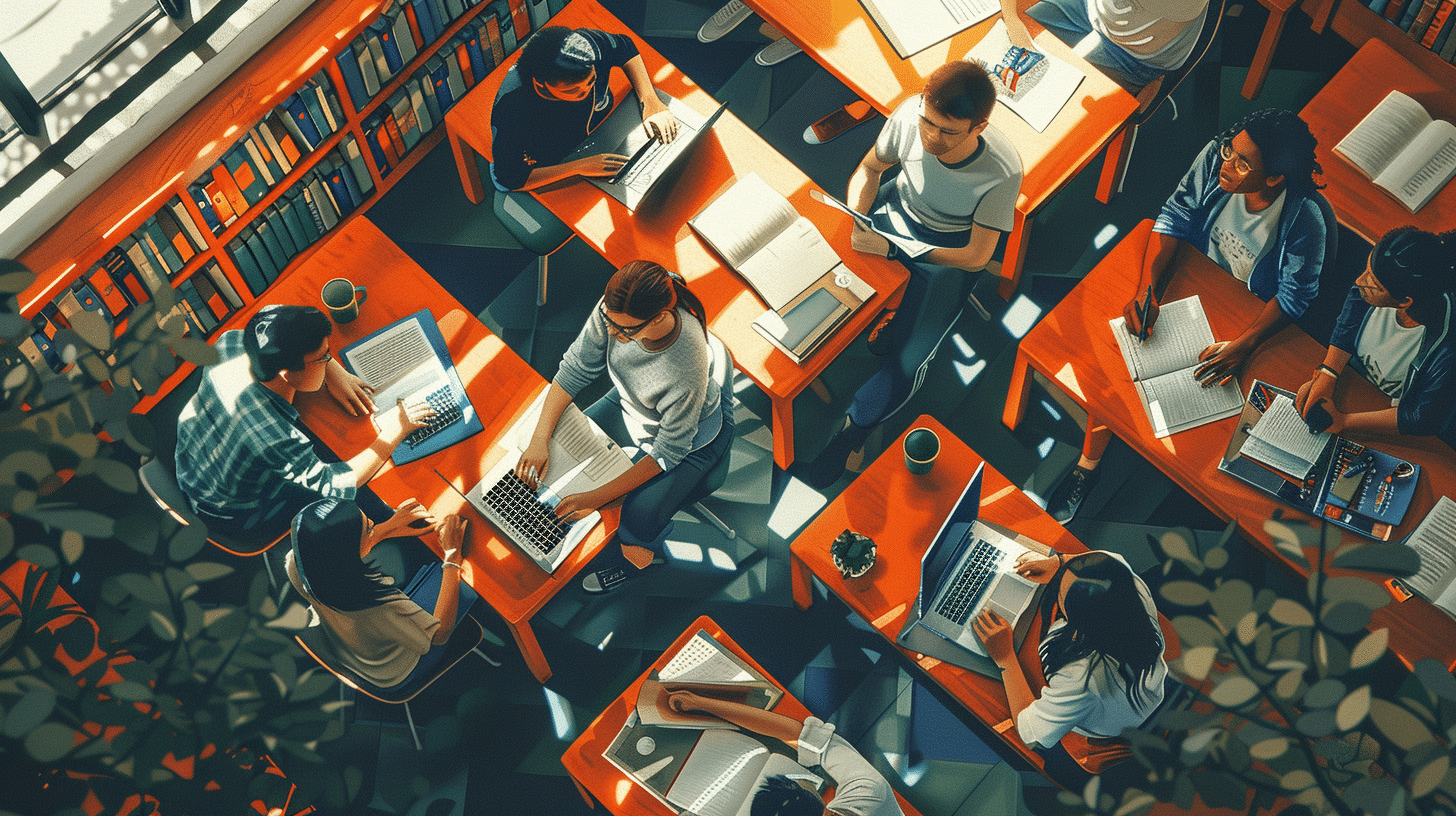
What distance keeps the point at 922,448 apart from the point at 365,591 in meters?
1.73

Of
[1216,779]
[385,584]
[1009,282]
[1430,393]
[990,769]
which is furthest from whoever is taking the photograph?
[1009,282]

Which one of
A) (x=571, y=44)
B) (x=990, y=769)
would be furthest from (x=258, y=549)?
(x=990, y=769)

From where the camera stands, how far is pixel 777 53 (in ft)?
17.2

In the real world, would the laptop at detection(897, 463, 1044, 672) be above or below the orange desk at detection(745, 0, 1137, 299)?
below

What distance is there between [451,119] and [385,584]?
1854mm

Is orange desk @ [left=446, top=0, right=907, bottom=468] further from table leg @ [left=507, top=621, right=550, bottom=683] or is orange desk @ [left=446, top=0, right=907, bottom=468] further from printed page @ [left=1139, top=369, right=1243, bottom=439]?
table leg @ [left=507, top=621, right=550, bottom=683]

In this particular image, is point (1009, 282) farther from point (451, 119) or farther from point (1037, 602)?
point (451, 119)

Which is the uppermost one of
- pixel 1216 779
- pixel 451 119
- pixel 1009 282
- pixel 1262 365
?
pixel 1216 779

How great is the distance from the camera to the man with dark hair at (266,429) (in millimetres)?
3424

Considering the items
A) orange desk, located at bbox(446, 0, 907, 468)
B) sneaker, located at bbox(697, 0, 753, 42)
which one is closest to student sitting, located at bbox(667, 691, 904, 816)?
orange desk, located at bbox(446, 0, 907, 468)

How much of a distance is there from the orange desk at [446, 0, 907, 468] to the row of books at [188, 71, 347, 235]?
49 centimetres

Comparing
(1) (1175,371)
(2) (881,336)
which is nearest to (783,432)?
(2) (881,336)

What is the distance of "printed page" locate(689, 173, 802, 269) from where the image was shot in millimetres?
3965

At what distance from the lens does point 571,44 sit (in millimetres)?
3896
